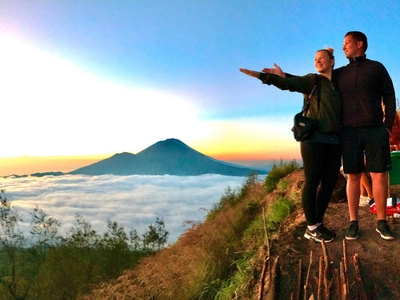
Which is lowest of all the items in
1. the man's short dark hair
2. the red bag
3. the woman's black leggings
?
the red bag

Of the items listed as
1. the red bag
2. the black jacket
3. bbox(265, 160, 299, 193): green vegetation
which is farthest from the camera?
bbox(265, 160, 299, 193): green vegetation

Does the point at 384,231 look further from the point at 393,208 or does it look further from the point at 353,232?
the point at 393,208

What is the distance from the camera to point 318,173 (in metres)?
4.75

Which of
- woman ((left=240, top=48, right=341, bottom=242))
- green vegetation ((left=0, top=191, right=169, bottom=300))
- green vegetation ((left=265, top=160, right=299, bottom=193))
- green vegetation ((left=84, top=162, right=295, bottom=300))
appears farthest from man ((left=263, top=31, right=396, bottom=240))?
green vegetation ((left=0, top=191, right=169, bottom=300))

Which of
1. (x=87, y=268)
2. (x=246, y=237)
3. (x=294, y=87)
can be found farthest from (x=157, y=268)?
(x=87, y=268)

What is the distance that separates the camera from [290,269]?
4898 mm

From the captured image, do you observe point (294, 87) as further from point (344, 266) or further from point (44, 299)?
point (44, 299)

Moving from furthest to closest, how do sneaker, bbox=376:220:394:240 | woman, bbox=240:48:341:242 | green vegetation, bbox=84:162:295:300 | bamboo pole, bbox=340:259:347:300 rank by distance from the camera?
green vegetation, bbox=84:162:295:300
sneaker, bbox=376:220:394:240
woman, bbox=240:48:341:242
bamboo pole, bbox=340:259:347:300

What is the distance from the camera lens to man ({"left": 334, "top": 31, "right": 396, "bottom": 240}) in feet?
15.6

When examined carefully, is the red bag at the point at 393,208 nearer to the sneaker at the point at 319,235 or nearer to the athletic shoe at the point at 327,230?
the athletic shoe at the point at 327,230

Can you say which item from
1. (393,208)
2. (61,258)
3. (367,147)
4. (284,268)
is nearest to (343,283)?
(284,268)

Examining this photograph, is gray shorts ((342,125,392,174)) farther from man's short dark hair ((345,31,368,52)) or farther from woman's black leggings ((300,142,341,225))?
man's short dark hair ((345,31,368,52))

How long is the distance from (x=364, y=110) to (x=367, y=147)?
1.43 ft

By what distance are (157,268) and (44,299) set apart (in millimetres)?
17189
